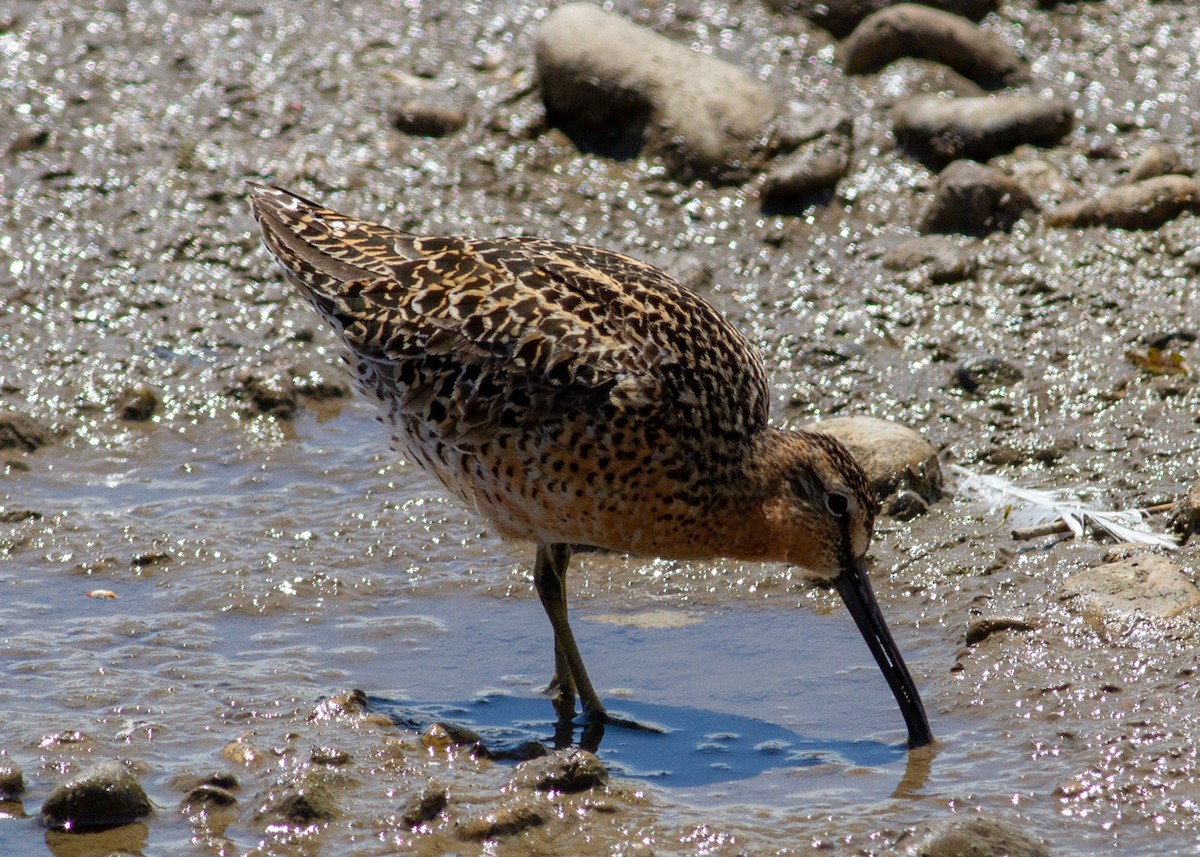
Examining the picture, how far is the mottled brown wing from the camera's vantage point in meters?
5.54

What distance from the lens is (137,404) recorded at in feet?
26.2

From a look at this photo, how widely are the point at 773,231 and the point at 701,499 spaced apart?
3.45 m

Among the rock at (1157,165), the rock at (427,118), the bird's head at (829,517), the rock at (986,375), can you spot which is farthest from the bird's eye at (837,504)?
the rock at (427,118)

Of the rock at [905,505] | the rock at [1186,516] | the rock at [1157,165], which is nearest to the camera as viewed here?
the rock at [1186,516]

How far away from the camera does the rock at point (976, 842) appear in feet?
14.4

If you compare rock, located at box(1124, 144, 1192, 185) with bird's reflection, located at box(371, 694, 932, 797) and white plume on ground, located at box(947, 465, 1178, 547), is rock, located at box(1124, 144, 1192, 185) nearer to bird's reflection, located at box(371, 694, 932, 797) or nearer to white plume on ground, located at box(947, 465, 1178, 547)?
white plume on ground, located at box(947, 465, 1178, 547)

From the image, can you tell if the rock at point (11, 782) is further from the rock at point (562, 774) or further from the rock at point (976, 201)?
the rock at point (976, 201)

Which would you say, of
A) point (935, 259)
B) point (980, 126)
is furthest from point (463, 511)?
point (980, 126)

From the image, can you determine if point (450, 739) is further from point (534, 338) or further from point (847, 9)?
point (847, 9)

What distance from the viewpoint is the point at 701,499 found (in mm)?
5648

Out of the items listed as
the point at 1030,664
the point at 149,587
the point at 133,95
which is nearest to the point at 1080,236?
the point at 1030,664

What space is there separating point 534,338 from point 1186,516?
2.75 metres

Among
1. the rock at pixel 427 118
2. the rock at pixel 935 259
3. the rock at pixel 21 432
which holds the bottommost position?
the rock at pixel 21 432

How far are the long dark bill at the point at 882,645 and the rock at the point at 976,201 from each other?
10.9 ft
